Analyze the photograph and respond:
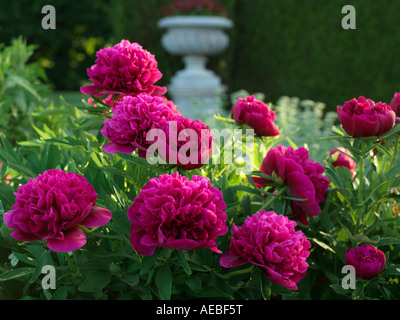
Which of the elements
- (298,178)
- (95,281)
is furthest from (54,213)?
(298,178)

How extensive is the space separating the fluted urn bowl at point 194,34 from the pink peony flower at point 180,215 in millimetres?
6061

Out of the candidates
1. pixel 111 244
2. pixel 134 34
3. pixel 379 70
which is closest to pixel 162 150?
pixel 111 244

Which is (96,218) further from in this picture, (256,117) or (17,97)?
(17,97)

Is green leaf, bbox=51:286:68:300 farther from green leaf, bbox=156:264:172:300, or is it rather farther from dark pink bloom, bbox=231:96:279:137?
dark pink bloom, bbox=231:96:279:137

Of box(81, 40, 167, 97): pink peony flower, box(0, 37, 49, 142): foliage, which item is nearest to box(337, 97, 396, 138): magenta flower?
box(81, 40, 167, 97): pink peony flower

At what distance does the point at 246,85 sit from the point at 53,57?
653 centimetres

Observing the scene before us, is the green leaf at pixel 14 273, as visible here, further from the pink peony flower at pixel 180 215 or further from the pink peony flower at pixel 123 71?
the pink peony flower at pixel 123 71

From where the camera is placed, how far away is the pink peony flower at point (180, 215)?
95cm

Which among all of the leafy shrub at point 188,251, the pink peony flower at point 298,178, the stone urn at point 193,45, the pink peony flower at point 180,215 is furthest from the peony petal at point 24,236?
the stone urn at point 193,45

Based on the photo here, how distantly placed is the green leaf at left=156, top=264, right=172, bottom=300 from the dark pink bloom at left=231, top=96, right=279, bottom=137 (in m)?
0.58

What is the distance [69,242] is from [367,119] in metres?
0.77

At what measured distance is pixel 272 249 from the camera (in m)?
1.00

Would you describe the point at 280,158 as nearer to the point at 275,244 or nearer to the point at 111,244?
the point at 275,244
